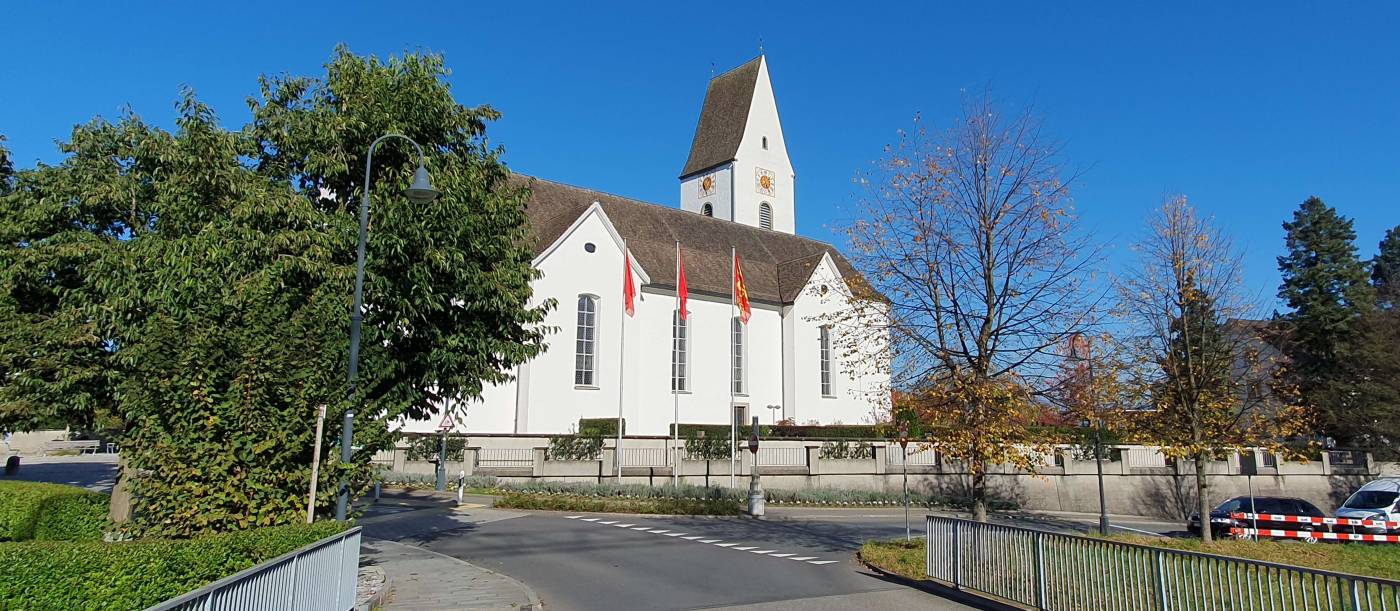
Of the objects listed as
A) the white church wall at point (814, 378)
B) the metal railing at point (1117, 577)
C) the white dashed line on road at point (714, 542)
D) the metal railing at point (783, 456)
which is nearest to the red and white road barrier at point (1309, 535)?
the white dashed line on road at point (714, 542)

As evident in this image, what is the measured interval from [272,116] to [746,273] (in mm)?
33111

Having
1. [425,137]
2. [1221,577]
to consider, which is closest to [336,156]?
[425,137]

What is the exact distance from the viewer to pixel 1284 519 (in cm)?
1772

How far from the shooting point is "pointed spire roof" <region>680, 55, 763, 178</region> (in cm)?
5656

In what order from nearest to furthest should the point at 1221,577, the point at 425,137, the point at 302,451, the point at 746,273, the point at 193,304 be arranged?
the point at 1221,577 < the point at 302,451 < the point at 193,304 < the point at 425,137 < the point at 746,273

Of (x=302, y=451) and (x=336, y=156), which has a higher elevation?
(x=336, y=156)

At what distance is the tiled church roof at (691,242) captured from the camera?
132ft

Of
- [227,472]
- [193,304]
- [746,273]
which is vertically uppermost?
[746,273]

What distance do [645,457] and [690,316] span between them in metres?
13.2

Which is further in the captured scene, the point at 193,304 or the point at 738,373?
the point at 738,373

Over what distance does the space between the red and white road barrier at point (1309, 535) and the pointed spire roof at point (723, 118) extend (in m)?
39.7

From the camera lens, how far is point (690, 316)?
41219mm

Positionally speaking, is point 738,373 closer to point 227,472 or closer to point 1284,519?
point 1284,519

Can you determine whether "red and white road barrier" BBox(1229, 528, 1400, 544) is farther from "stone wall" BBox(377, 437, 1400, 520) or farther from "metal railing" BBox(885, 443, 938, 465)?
"metal railing" BBox(885, 443, 938, 465)
